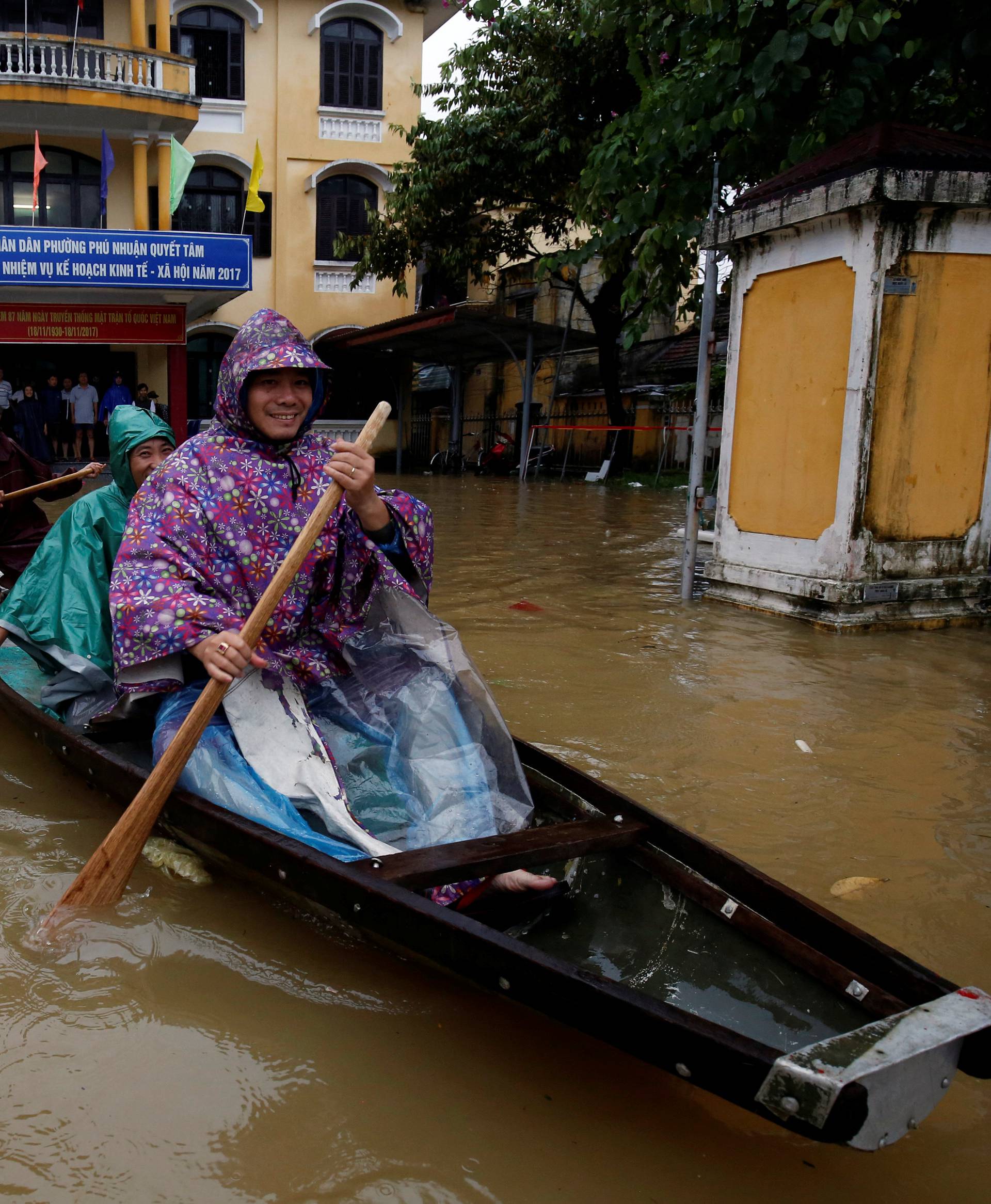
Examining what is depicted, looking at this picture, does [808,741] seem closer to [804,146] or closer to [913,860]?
[913,860]

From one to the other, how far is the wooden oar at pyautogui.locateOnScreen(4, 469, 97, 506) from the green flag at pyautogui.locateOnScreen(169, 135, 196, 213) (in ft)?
33.6

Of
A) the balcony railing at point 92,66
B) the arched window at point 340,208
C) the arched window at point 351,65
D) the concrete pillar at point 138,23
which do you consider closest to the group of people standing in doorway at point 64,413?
the balcony railing at point 92,66

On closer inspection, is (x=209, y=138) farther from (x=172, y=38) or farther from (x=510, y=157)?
(x=510, y=157)

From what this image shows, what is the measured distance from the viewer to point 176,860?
115 inches

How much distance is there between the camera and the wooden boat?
1575 mm

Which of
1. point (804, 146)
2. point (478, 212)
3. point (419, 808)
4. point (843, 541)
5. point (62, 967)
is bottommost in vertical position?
point (62, 967)

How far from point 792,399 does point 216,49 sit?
1682 centimetres

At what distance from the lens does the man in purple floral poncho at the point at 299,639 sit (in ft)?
8.99

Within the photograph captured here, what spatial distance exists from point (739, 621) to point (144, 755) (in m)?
4.13

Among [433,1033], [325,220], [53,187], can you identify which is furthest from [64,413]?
[433,1033]

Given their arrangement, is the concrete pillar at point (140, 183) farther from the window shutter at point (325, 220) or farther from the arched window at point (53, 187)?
the window shutter at point (325, 220)

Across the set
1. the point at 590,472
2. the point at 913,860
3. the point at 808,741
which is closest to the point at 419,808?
the point at 913,860

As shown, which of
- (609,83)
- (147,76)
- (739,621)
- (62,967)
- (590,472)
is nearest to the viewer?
(62,967)

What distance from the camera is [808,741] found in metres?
4.22
